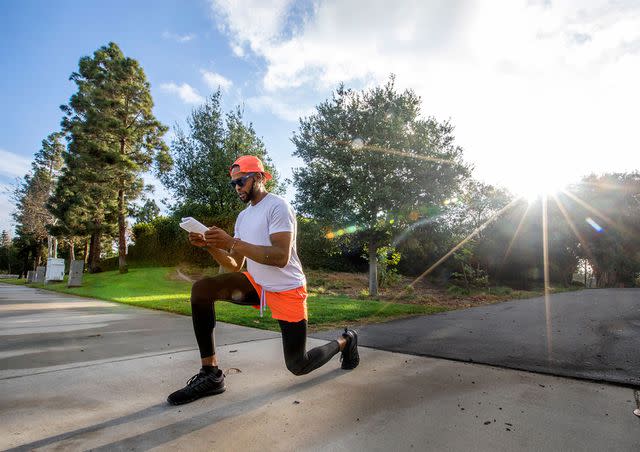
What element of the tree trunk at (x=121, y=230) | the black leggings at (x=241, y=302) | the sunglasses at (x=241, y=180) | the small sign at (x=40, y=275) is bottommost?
the small sign at (x=40, y=275)

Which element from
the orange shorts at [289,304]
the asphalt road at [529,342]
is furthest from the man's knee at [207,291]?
the asphalt road at [529,342]

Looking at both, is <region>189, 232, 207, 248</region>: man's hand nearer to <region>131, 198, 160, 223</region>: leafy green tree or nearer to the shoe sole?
the shoe sole

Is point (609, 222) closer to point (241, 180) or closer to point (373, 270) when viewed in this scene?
point (373, 270)

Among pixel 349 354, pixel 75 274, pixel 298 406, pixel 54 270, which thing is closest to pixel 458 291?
pixel 349 354

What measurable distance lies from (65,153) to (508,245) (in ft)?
96.6

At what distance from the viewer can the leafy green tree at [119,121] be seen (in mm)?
22078

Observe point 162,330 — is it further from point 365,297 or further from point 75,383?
point 365,297

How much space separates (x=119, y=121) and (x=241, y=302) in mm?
23955

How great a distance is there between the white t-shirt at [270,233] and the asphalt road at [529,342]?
2.04m

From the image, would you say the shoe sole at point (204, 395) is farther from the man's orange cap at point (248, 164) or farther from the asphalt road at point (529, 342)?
the asphalt road at point (529, 342)

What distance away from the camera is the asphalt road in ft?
10.8

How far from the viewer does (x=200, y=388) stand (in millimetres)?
2400

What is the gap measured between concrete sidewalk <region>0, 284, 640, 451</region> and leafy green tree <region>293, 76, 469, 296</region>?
9154 millimetres

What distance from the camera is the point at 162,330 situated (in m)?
5.02
